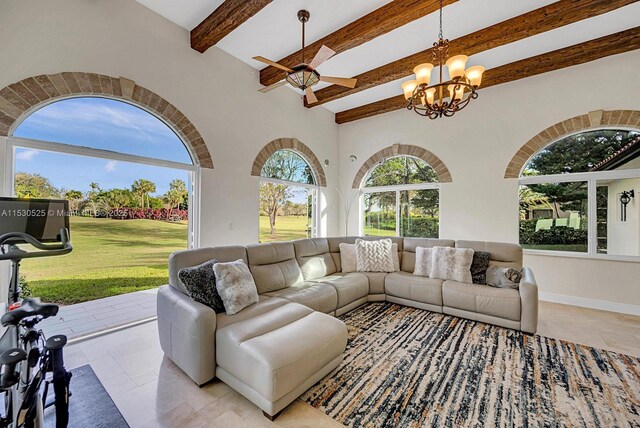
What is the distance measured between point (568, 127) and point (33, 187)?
6.62 metres

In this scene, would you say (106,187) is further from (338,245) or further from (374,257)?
(374,257)

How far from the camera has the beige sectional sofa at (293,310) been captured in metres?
1.77

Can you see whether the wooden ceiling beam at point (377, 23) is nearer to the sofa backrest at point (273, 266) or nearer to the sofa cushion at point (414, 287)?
the sofa backrest at point (273, 266)

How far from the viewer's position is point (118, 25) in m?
2.87

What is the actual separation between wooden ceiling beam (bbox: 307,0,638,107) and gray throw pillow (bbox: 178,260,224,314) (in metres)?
3.80

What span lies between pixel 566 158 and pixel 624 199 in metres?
0.87

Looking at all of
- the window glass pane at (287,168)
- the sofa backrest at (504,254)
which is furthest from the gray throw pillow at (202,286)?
the sofa backrest at (504,254)

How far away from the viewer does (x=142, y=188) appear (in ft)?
10.6

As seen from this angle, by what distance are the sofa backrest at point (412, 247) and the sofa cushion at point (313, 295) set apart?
1.44m

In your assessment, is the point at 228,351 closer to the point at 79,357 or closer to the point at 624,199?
the point at 79,357

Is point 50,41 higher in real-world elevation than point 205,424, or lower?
higher

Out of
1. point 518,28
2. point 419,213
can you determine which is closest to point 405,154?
point 419,213

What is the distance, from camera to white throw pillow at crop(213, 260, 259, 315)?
231cm

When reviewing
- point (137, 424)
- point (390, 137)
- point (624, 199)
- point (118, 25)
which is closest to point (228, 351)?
point (137, 424)
